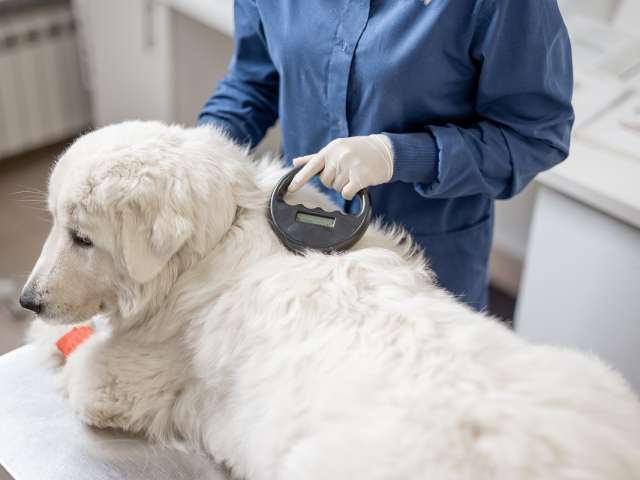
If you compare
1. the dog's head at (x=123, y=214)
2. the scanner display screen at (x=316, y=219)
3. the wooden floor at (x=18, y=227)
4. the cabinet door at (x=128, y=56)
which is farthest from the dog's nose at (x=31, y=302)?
the cabinet door at (x=128, y=56)

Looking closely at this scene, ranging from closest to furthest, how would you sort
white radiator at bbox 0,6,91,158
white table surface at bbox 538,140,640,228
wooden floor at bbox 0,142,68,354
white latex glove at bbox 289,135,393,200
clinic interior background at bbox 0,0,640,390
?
white latex glove at bbox 289,135,393,200, white table surface at bbox 538,140,640,228, clinic interior background at bbox 0,0,640,390, wooden floor at bbox 0,142,68,354, white radiator at bbox 0,6,91,158

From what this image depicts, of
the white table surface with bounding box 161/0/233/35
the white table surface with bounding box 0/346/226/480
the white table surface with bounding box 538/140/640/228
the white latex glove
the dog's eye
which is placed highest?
the white latex glove

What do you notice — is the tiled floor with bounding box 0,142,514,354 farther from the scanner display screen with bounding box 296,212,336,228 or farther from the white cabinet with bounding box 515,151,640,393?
the scanner display screen with bounding box 296,212,336,228

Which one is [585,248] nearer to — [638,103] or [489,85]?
[638,103]

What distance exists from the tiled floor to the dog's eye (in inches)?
53.2

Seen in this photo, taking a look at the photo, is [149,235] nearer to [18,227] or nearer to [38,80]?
[18,227]

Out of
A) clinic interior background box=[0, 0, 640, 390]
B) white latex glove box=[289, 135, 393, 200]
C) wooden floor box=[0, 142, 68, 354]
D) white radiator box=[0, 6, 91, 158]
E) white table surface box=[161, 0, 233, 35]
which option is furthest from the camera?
white radiator box=[0, 6, 91, 158]

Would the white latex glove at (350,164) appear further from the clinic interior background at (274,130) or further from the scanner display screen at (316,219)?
the clinic interior background at (274,130)

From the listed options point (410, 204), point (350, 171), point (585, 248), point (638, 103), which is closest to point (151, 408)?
point (350, 171)

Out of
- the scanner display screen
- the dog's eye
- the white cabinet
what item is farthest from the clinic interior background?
the dog's eye

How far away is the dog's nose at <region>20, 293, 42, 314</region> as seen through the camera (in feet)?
3.49

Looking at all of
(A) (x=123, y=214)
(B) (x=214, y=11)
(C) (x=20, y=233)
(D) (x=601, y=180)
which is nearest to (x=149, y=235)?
(A) (x=123, y=214)

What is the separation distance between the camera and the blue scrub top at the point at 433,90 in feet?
3.74

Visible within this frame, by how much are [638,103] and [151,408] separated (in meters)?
1.47
